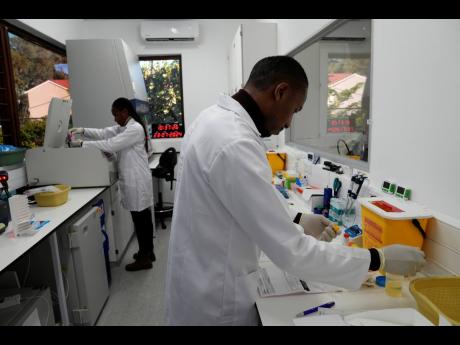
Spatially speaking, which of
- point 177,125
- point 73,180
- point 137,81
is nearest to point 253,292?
point 73,180

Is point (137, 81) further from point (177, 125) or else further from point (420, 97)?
point (420, 97)

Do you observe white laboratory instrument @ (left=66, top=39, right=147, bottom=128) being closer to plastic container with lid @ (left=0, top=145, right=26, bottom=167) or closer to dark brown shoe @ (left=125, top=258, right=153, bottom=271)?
plastic container with lid @ (left=0, top=145, right=26, bottom=167)

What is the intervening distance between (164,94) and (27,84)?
1.94 m

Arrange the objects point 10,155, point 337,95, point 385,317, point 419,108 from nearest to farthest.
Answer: point 385,317
point 419,108
point 10,155
point 337,95

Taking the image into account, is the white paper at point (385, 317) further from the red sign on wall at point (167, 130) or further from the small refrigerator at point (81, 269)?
the red sign on wall at point (167, 130)

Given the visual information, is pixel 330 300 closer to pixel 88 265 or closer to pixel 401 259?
pixel 401 259

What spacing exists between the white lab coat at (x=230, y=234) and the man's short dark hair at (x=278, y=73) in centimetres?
12

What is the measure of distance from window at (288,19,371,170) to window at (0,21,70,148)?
2.38 metres

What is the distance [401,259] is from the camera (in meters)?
1.07

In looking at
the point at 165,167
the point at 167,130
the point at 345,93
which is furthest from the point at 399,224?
the point at 167,130

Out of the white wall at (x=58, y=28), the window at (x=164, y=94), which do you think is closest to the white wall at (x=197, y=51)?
the window at (x=164, y=94)

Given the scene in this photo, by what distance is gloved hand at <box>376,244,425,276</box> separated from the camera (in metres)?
1.06

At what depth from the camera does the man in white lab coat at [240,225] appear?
88 cm
